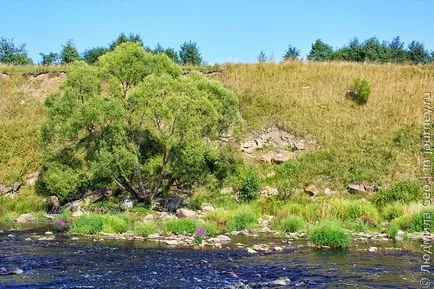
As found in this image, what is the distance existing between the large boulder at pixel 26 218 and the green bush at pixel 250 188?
15.2m

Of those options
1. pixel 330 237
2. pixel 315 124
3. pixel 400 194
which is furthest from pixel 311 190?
pixel 330 237

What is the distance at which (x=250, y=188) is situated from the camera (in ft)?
129

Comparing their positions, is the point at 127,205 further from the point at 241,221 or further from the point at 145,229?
the point at 241,221

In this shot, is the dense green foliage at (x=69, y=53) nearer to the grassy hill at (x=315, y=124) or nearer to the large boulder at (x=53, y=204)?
the grassy hill at (x=315, y=124)

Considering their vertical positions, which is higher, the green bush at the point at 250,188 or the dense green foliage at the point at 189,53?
the dense green foliage at the point at 189,53

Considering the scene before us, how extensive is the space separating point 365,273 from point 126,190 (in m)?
23.5

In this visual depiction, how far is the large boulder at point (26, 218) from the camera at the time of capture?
34.2 m

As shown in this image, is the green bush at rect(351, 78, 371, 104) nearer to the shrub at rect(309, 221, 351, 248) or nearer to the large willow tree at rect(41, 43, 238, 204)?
the large willow tree at rect(41, 43, 238, 204)

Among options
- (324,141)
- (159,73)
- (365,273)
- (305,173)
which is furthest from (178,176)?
(365,273)

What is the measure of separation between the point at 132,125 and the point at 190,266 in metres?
19.4

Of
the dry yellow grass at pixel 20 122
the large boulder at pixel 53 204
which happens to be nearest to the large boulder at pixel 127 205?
the large boulder at pixel 53 204

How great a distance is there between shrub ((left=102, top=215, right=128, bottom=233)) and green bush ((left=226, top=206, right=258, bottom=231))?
19.5ft

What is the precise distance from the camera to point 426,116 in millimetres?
46812

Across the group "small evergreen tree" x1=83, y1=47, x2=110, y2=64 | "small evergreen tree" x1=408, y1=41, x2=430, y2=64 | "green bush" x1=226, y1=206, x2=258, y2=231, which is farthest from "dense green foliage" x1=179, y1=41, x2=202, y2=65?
"green bush" x1=226, y1=206, x2=258, y2=231
